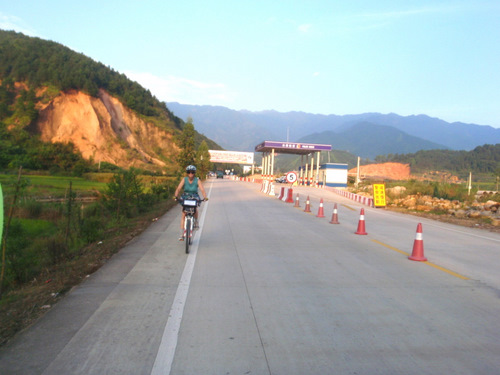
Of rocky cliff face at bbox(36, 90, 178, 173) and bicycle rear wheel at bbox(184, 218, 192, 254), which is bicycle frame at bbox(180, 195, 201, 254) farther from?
rocky cliff face at bbox(36, 90, 178, 173)

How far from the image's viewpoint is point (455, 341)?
185 inches

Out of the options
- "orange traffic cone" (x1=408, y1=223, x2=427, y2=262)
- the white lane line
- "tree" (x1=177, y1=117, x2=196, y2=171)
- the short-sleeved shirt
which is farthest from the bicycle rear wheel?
"tree" (x1=177, y1=117, x2=196, y2=171)

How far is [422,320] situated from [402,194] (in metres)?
26.5

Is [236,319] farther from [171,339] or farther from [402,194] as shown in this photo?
[402,194]

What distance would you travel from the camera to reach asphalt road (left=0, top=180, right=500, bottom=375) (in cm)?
406

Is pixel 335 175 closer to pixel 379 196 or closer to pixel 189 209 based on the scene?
pixel 379 196

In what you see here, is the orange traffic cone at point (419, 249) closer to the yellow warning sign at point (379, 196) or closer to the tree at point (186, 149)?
the yellow warning sign at point (379, 196)

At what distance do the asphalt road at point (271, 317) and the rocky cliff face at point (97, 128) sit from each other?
56801mm

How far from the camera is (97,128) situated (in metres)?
63.1

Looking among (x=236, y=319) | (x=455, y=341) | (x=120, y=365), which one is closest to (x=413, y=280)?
(x=455, y=341)

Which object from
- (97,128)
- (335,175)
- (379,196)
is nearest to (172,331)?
(379,196)

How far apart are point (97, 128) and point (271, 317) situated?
6315 cm

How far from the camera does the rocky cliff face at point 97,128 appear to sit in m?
60.9

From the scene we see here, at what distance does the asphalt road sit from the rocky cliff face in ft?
186
